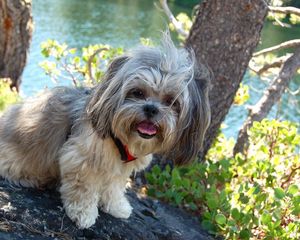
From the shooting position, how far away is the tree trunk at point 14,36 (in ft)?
23.6

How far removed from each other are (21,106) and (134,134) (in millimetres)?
1106

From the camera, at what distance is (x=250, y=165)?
205 inches

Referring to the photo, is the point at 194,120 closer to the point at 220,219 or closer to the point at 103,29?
the point at 220,219

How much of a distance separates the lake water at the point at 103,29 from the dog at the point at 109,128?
32.7ft

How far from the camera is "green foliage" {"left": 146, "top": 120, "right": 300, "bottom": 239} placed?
426 centimetres

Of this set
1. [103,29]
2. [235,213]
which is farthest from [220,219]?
[103,29]

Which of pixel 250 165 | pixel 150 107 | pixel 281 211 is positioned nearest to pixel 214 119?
pixel 250 165

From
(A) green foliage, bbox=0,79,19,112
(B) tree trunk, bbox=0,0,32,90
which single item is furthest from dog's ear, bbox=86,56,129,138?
(B) tree trunk, bbox=0,0,32,90

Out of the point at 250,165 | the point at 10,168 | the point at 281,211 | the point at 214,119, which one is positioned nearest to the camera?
the point at 10,168

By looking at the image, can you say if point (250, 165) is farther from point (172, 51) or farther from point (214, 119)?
point (172, 51)

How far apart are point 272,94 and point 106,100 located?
3887 millimetres

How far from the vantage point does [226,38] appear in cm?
531

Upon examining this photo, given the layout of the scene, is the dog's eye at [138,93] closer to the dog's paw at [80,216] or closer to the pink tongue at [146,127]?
the pink tongue at [146,127]

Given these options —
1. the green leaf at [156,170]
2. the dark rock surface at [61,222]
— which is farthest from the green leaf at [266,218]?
the green leaf at [156,170]
